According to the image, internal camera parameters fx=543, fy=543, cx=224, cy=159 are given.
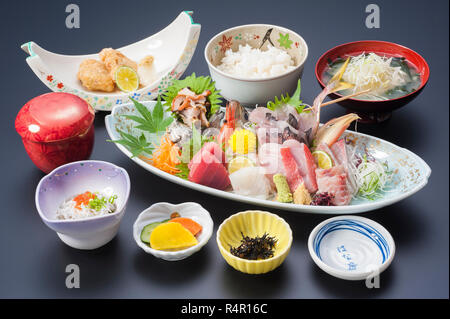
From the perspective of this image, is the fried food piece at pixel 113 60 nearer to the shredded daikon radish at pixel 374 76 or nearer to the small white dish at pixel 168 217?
the small white dish at pixel 168 217

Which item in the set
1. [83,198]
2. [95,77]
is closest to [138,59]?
[95,77]

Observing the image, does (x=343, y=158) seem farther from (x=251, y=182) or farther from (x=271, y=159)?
(x=251, y=182)

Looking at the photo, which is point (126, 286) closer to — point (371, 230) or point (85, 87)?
point (371, 230)

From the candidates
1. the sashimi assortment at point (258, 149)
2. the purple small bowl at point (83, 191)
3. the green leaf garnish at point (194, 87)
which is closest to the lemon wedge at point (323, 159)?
the sashimi assortment at point (258, 149)

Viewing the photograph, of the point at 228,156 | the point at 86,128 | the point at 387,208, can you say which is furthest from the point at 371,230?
the point at 86,128

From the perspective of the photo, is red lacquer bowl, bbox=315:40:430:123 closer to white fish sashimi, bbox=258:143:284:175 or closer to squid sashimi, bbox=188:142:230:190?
white fish sashimi, bbox=258:143:284:175

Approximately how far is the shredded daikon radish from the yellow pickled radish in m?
1.60

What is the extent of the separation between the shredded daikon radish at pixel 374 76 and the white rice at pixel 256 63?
0.44 meters

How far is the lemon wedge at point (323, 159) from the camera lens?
124 inches

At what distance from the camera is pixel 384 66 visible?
3652 mm

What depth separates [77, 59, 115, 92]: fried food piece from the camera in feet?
13.0

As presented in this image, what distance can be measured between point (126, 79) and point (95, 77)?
22 centimetres

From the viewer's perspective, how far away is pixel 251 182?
308cm

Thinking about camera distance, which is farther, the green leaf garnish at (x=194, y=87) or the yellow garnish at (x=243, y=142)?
the green leaf garnish at (x=194, y=87)
